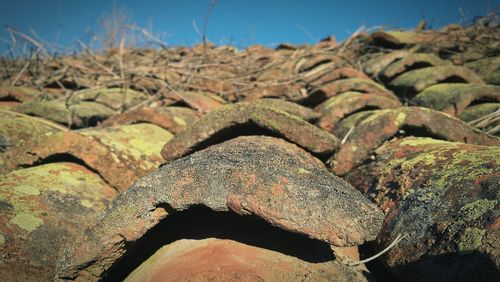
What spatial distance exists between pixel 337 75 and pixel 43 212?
3.65 metres

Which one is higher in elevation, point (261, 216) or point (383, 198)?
point (383, 198)

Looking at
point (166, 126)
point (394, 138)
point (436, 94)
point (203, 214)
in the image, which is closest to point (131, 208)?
point (203, 214)

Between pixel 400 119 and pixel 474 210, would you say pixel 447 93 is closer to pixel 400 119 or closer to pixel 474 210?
pixel 400 119

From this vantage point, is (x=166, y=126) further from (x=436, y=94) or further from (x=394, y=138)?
(x=436, y=94)

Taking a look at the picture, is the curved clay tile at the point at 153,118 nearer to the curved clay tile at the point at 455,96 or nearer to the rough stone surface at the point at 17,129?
the rough stone surface at the point at 17,129

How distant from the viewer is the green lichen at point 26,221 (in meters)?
1.37

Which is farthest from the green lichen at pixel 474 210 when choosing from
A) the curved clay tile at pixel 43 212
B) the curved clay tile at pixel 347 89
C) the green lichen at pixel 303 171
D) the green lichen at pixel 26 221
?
the curved clay tile at pixel 347 89

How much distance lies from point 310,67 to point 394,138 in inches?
137

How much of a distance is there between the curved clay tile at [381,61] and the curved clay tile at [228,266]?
4.02 meters

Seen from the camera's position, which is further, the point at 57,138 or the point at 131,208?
the point at 57,138

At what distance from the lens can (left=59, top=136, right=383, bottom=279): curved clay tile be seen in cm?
108

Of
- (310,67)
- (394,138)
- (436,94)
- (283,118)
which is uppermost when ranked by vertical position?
(310,67)

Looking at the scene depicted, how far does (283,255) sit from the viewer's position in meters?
1.22

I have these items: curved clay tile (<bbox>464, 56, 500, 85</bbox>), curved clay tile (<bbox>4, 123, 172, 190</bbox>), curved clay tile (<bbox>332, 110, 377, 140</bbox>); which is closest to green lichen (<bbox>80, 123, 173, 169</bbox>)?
curved clay tile (<bbox>4, 123, 172, 190</bbox>)
